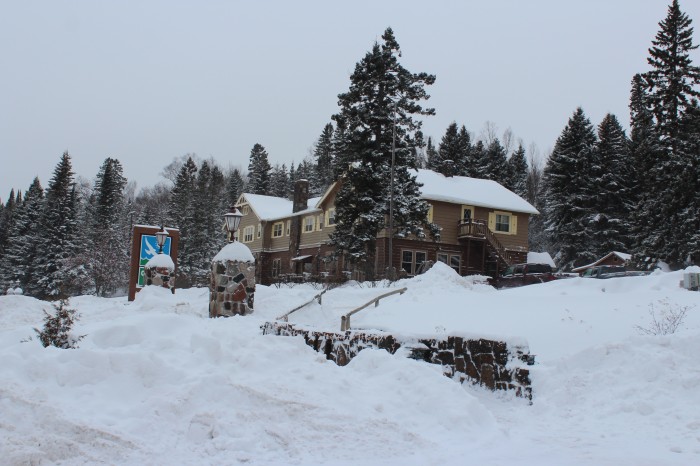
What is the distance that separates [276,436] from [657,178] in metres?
35.0

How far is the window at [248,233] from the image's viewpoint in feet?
166

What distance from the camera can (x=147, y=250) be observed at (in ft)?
73.9

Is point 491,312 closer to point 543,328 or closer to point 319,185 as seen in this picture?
point 543,328

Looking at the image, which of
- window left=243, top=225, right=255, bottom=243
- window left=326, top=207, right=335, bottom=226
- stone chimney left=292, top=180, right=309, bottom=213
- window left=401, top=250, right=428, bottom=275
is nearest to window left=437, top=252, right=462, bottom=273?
window left=401, top=250, right=428, bottom=275

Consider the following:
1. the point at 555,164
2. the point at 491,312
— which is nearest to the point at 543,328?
the point at 491,312

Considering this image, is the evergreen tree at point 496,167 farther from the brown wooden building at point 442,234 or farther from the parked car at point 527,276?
the parked car at point 527,276

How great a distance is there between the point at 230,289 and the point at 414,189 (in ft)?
60.4

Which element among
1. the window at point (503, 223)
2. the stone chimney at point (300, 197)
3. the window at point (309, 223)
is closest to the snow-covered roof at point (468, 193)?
the window at point (503, 223)

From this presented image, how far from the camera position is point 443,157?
60.7m

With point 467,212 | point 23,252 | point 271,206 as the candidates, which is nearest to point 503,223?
point 467,212

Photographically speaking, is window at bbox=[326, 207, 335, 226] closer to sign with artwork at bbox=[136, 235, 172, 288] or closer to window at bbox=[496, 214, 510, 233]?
window at bbox=[496, 214, 510, 233]

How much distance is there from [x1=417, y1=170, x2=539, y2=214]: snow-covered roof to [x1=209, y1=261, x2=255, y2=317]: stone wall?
23331mm

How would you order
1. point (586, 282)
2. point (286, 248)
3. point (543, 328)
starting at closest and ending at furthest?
point (543, 328) < point (586, 282) < point (286, 248)

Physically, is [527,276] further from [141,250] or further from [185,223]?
[185,223]
